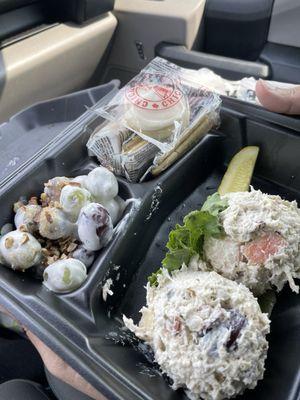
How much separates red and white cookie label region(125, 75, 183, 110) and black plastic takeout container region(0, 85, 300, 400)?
12 cm

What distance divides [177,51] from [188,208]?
2.42 ft

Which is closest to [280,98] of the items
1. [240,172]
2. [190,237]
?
[240,172]

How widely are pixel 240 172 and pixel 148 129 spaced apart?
238 mm

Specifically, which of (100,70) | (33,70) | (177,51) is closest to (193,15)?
(177,51)

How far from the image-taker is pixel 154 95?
100cm

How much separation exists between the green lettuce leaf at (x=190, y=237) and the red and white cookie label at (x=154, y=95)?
30 centimetres

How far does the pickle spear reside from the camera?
0.99m

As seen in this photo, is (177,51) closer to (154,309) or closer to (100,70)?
(100,70)

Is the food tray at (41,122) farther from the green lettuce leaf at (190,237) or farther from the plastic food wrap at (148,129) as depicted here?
the green lettuce leaf at (190,237)

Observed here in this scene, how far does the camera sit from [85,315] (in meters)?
0.76

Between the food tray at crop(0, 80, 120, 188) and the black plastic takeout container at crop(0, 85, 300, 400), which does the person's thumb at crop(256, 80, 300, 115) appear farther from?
the food tray at crop(0, 80, 120, 188)

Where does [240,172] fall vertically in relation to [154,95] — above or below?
below

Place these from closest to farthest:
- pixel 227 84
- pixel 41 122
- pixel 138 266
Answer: pixel 138 266 < pixel 41 122 < pixel 227 84

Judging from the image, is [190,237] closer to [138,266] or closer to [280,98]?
[138,266]
